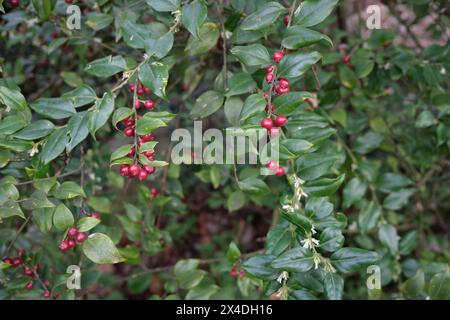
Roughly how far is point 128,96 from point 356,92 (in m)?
0.73

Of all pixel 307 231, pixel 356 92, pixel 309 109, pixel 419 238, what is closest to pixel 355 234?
pixel 419 238

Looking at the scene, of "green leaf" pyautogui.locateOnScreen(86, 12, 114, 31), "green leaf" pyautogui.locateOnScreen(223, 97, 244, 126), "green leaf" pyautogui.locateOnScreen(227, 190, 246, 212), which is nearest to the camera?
"green leaf" pyautogui.locateOnScreen(223, 97, 244, 126)

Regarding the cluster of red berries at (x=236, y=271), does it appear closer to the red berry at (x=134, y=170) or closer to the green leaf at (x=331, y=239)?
the green leaf at (x=331, y=239)

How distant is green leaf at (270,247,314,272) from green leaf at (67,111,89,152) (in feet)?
1.50

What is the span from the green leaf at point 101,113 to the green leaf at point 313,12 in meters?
0.41

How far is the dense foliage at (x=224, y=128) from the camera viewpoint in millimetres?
1008

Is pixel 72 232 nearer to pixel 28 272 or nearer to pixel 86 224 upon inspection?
pixel 86 224

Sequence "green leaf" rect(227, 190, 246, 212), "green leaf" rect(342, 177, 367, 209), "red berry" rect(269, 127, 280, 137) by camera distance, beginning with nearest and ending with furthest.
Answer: "red berry" rect(269, 127, 280, 137)
"green leaf" rect(342, 177, 367, 209)
"green leaf" rect(227, 190, 246, 212)

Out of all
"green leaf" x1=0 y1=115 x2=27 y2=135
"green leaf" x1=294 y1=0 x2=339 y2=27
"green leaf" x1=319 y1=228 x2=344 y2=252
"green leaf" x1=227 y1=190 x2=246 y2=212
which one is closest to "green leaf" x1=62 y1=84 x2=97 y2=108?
"green leaf" x1=0 y1=115 x2=27 y2=135

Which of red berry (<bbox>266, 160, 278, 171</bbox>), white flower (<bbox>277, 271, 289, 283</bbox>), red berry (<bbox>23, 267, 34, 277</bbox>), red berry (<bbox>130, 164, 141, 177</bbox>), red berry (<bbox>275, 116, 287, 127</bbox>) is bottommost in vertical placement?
red berry (<bbox>23, 267, 34, 277</bbox>)

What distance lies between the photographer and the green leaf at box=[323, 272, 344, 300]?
986 millimetres

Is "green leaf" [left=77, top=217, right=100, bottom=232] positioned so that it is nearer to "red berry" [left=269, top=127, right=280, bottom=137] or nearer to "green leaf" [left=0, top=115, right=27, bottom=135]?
"green leaf" [left=0, top=115, right=27, bottom=135]

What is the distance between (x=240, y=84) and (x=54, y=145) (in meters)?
0.43

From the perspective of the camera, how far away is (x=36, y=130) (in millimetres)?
1060
